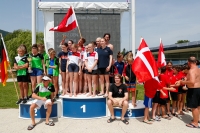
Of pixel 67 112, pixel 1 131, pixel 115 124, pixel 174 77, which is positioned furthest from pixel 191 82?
pixel 1 131

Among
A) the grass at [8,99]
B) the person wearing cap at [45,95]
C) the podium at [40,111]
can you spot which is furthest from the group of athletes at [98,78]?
the grass at [8,99]

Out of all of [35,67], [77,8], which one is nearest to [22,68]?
[35,67]

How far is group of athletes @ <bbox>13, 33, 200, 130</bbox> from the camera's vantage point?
15.9 feet

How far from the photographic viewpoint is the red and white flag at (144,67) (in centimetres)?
471

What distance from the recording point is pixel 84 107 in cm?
522

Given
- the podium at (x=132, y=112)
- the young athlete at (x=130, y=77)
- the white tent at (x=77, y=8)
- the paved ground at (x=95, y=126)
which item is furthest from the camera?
the white tent at (x=77, y=8)

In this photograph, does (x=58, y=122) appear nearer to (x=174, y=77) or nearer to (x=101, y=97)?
(x=101, y=97)

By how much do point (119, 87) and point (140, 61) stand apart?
857 mm

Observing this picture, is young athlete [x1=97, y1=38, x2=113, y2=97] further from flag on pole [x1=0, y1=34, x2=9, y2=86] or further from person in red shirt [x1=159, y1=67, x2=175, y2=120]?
flag on pole [x1=0, y1=34, x2=9, y2=86]

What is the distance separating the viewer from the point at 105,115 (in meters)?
5.42

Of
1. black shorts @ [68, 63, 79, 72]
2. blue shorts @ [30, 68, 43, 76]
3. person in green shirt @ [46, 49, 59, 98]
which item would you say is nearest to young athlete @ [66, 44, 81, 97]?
black shorts @ [68, 63, 79, 72]

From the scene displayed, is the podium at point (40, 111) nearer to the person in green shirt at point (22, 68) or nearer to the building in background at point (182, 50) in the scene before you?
the person in green shirt at point (22, 68)

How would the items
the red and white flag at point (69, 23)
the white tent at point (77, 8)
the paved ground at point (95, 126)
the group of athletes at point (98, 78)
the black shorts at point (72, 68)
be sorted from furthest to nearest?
the white tent at point (77, 8) → the red and white flag at point (69, 23) → the black shorts at point (72, 68) → the group of athletes at point (98, 78) → the paved ground at point (95, 126)

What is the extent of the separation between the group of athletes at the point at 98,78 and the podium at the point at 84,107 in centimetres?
26
